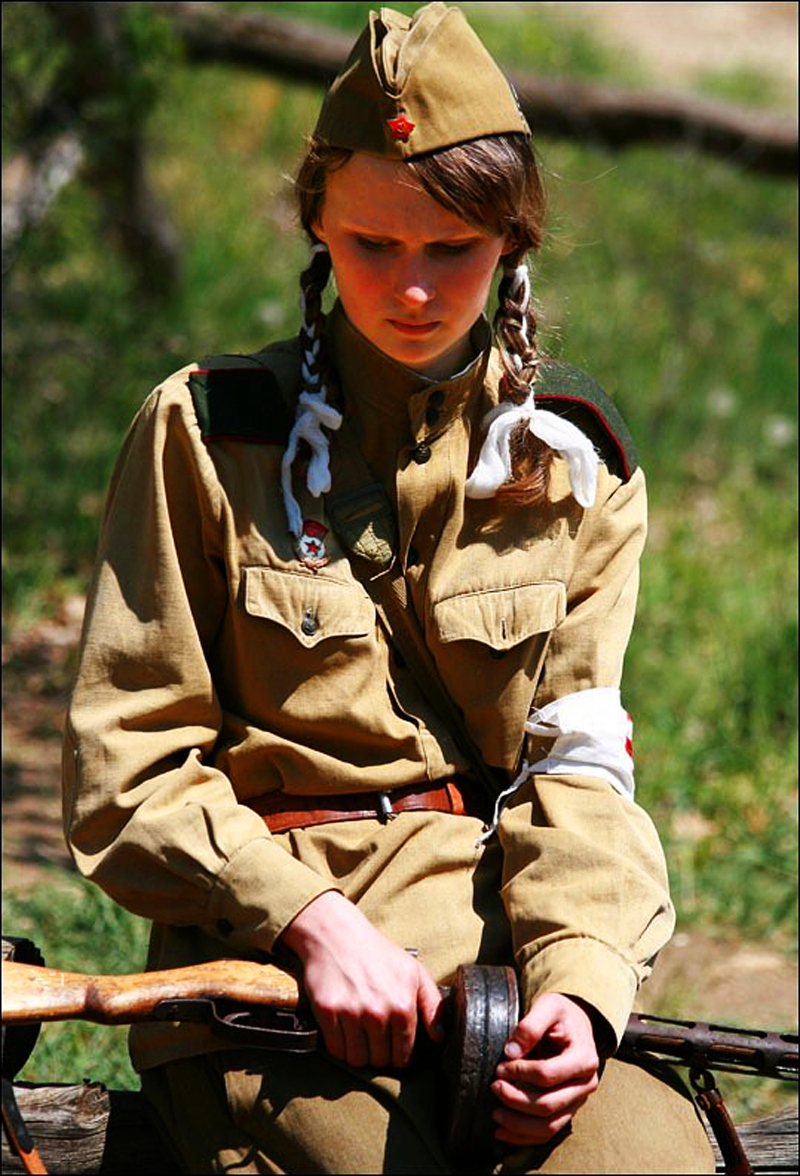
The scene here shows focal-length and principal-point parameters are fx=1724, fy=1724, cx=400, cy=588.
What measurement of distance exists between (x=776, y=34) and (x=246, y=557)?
15.2m

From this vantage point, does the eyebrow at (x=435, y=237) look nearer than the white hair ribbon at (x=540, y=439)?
Yes

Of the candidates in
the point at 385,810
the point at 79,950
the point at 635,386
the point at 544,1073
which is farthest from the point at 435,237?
the point at 635,386

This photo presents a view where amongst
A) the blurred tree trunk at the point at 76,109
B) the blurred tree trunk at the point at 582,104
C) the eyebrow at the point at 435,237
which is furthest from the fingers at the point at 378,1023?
the blurred tree trunk at the point at 582,104

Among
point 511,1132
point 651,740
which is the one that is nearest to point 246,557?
point 511,1132

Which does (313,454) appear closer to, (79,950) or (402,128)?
(402,128)

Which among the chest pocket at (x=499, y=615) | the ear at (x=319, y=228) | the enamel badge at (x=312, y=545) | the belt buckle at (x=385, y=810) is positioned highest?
the ear at (x=319, y=228)

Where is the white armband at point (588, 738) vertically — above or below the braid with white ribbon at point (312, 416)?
below

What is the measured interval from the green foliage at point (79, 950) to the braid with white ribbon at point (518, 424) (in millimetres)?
1618

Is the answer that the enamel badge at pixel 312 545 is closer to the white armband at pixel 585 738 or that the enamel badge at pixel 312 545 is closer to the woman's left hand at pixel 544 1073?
the white armband at pixel 585 738

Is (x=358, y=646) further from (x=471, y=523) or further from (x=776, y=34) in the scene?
(x=776, y=34)

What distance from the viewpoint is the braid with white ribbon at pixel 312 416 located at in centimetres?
245

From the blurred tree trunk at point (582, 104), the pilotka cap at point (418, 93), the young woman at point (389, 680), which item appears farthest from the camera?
the blurred tree trunk at point (582, 104)

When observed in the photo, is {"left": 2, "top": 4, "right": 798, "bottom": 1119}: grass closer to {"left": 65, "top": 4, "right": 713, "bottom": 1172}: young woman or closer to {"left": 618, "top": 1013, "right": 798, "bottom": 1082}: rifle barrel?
{"left": 65, "top": 4, "right": 713, "bottom": 1172}: young woman

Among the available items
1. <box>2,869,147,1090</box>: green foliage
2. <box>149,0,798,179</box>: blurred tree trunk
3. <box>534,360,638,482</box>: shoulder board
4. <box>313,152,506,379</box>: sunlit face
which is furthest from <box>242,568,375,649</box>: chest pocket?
<box>149,0,798,179</box>: blurred tree trunk
